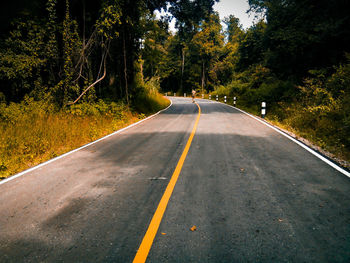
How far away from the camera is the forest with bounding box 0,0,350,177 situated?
8.64 meters

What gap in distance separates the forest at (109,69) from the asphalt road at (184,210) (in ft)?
6.94

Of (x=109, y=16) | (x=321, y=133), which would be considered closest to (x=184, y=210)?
(x=321, y=133)

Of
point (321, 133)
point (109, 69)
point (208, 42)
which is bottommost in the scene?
point (321, 133)

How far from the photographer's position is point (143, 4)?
55.9ft

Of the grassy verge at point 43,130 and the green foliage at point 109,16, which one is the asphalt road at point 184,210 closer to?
the grassy verge at point 43,130

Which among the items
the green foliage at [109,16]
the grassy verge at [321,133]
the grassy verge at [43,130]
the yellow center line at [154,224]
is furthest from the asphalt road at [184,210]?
the green foliage at [109,16]

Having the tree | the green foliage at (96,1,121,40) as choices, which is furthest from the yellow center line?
the tree

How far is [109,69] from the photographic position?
16.4m

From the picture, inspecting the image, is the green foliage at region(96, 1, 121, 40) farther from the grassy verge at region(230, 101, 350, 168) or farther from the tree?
the tree

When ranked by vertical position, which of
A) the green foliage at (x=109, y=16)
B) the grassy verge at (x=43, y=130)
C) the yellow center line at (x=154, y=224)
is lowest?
the yellow center line at (x=154, y=224)

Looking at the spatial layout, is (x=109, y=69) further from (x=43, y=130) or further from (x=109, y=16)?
(x=43, y=130)

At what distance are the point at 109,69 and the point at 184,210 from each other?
1475 cm

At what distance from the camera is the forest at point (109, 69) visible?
8.64 m

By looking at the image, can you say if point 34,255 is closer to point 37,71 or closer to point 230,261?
point 230,261
